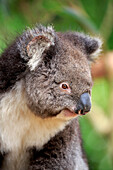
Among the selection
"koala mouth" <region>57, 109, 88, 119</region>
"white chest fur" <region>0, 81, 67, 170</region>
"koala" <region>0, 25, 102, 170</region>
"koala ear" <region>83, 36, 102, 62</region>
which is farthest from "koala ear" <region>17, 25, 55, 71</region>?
"koala ear" <region>83, 36, 102, 62</region>

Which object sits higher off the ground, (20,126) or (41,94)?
(41,94)

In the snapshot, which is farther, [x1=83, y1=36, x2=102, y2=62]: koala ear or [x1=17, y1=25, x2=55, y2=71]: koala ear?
[x1=83, y1=36, x2=102, y2=62]: koala ear

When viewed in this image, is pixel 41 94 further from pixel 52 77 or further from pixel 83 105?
pixel 83 105

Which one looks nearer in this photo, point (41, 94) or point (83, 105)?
point (83, 105)

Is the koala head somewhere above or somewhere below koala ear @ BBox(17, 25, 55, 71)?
below

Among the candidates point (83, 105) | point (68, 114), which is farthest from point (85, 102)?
point (68, 114)

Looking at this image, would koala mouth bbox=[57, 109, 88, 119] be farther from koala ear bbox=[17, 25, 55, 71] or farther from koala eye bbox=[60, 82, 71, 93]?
koala ear bbox=[17, 25, 55, 71]

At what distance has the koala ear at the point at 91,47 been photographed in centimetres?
389

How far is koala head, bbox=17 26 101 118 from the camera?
3.28 m

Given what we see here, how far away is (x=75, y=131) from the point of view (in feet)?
12.9

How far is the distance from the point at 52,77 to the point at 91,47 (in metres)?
0.76

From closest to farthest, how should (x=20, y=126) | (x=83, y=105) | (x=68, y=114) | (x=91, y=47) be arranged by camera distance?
(x=83, y=105), (x=68, y=114), (x=20, y=126), (x=91, y=47)

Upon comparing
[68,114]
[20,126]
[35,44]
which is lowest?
[68,114]

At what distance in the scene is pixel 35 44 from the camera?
131 inches
